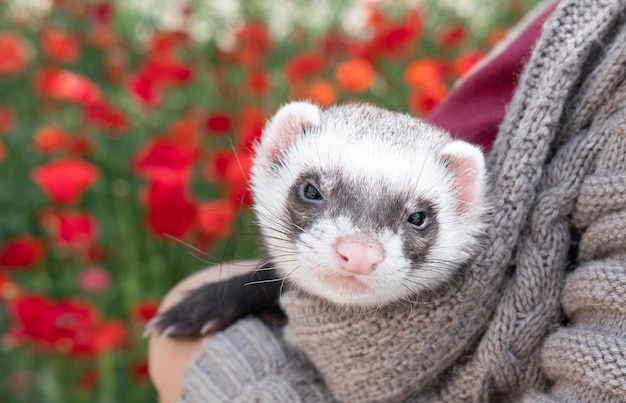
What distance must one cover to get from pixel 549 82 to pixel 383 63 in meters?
1.33

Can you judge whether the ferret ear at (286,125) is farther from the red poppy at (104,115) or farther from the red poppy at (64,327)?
the red poppy at (104,115)

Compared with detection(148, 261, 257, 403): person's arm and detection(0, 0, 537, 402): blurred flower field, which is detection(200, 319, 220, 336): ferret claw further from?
detection(0, 0, 537, 402): blurred flower field

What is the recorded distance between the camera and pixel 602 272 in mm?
656

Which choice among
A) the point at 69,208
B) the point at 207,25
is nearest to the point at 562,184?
the point at 69,208

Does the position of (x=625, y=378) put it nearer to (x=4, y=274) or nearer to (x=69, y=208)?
(x=4, y=274)

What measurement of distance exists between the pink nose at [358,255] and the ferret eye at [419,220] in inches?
3.6

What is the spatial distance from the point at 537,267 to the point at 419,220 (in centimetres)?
13

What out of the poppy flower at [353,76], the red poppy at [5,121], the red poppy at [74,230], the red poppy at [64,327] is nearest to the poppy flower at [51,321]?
the red poppy at [64,327]

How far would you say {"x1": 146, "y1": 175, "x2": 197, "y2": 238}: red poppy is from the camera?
1.31 metres

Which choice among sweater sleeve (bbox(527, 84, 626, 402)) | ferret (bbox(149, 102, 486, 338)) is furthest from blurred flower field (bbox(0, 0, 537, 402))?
sweater sleeve (bbox(527, 84, 626, 402))

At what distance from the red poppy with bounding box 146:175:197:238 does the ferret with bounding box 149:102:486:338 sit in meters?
0.44

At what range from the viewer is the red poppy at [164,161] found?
1.33 meters

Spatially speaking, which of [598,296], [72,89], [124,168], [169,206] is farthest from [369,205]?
[124,168]

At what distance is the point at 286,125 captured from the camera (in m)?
0.88
